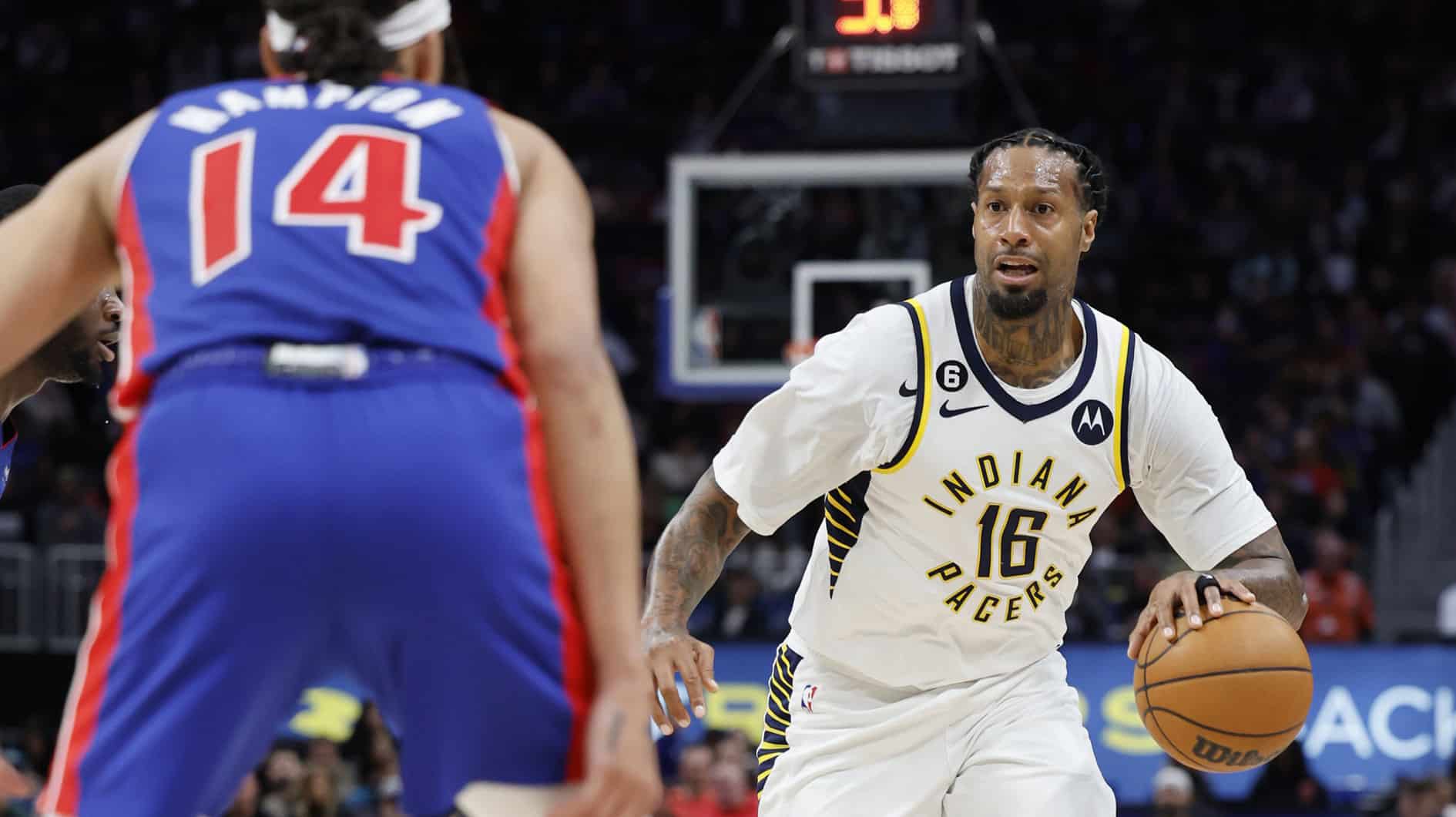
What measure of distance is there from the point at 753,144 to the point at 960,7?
5.99 meters

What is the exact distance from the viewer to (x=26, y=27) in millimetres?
19766

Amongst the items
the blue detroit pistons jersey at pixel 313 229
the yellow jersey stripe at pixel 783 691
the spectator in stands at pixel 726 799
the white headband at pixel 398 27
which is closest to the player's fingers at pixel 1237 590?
the yellow jersey stripe at pixel 783 691

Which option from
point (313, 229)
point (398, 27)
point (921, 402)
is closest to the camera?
point (313, 229)

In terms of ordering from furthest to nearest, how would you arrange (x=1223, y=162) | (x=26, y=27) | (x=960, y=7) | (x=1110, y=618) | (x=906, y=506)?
(x=26, y=27)
(x=1223, y=162)
(x=1110, y=618)
(x=960, y=7)
(x=906, y=506)

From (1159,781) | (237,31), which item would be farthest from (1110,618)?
(237,31)

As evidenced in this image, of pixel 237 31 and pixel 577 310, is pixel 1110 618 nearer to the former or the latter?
pixel 577 310

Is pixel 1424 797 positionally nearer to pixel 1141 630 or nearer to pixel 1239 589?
pixel 1239 589

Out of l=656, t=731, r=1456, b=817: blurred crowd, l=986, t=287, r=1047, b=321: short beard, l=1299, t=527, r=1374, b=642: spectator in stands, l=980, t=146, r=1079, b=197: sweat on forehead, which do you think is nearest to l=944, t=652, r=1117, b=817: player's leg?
l=986, t=287, r=1047, b=321: short beard

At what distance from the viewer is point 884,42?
10344 mm

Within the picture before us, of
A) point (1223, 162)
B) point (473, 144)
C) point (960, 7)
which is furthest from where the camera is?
point (1223, 162)

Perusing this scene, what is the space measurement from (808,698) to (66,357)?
6.88 feet

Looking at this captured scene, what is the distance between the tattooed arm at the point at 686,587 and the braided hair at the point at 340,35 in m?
2.01

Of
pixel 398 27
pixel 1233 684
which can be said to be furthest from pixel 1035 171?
pixel 398 27

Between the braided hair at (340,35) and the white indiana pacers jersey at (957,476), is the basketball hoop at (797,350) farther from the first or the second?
the braided hair at (340,35)
